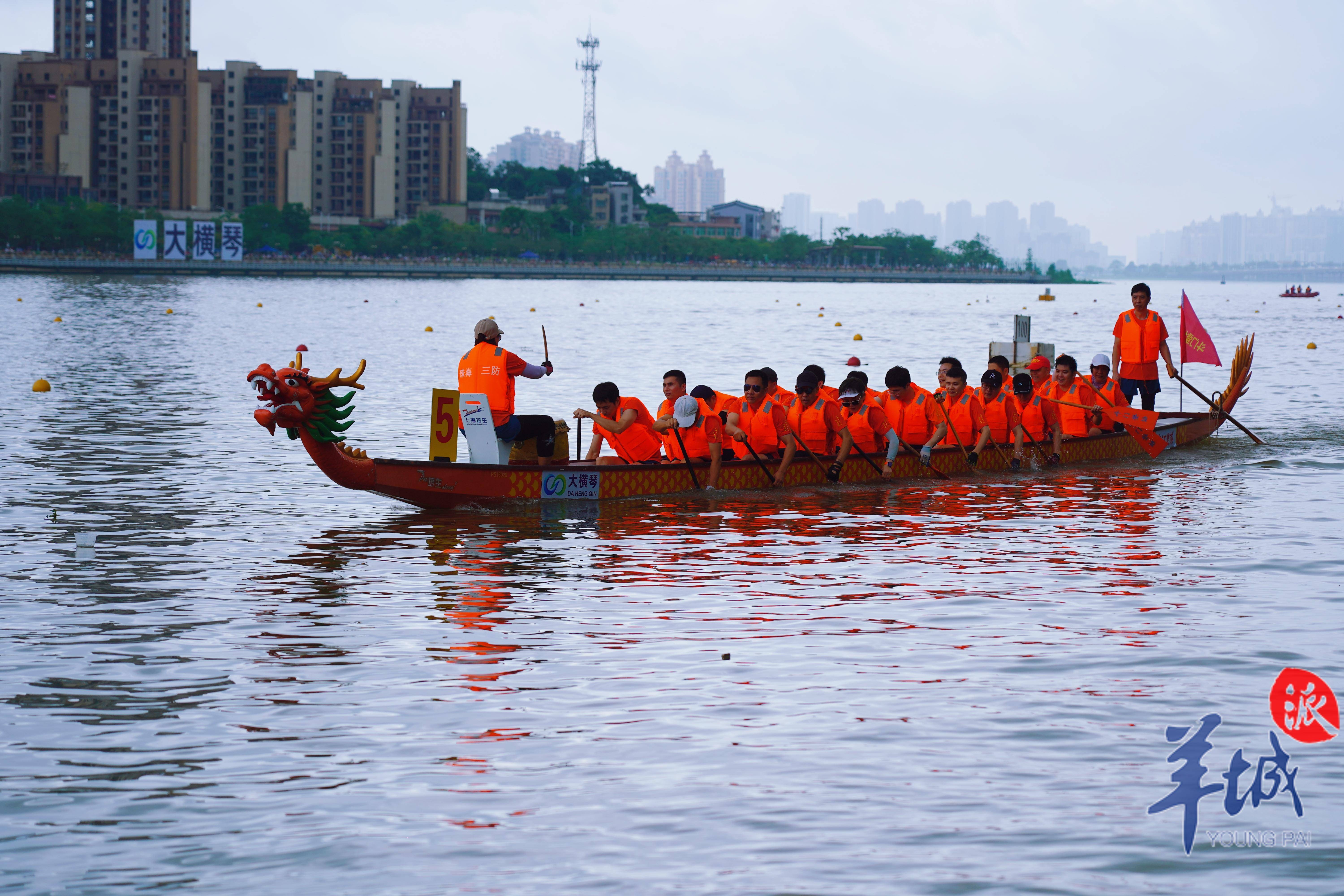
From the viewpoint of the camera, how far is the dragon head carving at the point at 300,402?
14.2 meters

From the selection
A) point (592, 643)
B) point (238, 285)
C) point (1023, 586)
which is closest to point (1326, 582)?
point (1023, 586)

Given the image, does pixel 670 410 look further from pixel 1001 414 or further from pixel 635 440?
pixel 1001 414

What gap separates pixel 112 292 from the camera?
8494cm

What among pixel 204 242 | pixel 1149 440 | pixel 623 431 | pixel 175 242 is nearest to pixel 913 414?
pixel 623 431

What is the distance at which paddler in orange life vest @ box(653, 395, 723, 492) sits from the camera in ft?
53.8

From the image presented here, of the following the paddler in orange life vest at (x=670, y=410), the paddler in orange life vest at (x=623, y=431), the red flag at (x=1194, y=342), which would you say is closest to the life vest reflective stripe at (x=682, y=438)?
the paddler in orange life vest at (x=670, y=410)

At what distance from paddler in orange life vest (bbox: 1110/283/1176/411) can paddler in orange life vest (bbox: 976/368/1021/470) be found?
2.67 metres

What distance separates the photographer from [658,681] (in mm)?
9641

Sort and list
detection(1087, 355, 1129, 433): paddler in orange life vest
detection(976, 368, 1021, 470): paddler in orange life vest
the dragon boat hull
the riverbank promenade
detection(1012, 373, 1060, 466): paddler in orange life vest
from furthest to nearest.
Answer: the riverbank promenade
detection(1087, 355, 1129, 433): paddler in orange life vest
detection(1012, 373, 1060, 466): paddler in orange life vest
detection(976, 368, 1021, 470): paddler in orange life vest
the dragon boat hull

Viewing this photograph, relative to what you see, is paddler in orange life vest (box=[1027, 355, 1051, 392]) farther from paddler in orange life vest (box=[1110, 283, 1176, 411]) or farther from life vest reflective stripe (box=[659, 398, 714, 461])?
life vest reflective stripe (box=[659, 398, 714, 461])

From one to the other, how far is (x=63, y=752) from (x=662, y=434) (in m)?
9.78

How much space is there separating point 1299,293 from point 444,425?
511ft

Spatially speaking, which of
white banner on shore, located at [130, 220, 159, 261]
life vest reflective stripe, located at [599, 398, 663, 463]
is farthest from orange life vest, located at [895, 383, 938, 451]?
white banner on shore, located at [130, 220, 159, 261]

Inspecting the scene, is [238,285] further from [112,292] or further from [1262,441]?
[1262,441]
